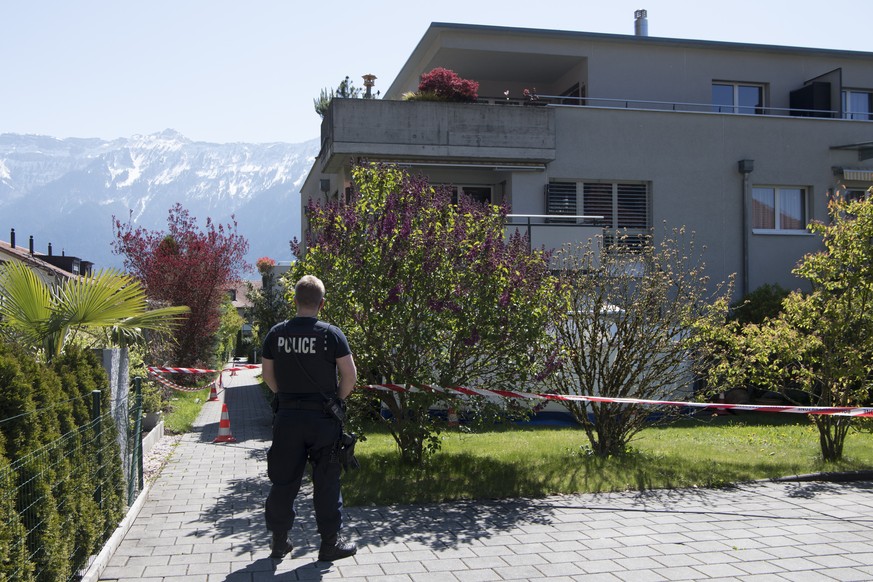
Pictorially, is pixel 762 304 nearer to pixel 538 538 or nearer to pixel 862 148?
pixel 862 148

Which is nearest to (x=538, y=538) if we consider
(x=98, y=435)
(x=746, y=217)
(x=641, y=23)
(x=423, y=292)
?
(x=423, y=292)

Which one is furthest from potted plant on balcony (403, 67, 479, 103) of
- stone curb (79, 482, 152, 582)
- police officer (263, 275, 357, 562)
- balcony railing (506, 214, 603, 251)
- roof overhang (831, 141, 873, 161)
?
police officer (263, 275, 357, 562)

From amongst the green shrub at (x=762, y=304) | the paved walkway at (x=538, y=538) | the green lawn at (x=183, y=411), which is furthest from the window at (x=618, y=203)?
the paved walkway at (x=538, y=538)

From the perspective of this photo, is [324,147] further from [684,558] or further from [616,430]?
[684,558]

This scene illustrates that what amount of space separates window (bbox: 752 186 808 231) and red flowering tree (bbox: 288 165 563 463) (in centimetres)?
1364

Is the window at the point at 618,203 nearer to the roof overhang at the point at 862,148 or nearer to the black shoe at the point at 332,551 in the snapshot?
the roof overhang at the point at 862,148

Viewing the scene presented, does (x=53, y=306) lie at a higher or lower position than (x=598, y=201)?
lower

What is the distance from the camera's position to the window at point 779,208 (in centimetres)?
2081

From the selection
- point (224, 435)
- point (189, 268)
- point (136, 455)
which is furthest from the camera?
point (189, 268)

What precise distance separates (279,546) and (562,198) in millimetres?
14660

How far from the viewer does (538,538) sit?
649cm

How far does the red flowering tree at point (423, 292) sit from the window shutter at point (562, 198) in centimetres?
1019

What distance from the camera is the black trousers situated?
5746mm

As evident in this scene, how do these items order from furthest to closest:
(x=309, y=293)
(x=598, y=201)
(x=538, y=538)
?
(x=598, y=201) < (x=538, y=538) < (x=309, y=293)
